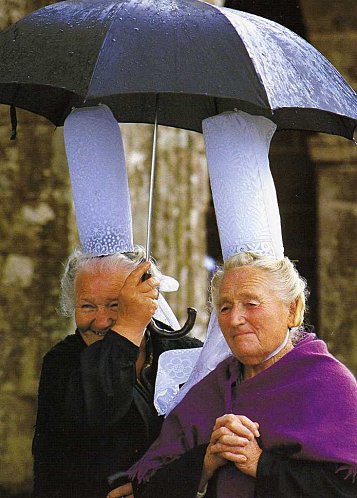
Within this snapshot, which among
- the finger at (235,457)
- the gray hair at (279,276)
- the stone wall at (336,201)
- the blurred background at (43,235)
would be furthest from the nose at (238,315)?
the stone wall at (336,201)

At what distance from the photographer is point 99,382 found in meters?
3.84

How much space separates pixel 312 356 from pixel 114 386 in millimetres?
574

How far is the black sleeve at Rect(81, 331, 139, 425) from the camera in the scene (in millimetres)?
3836

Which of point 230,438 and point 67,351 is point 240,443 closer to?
point 230,438

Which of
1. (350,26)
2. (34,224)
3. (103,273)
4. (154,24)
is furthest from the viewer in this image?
(350,26)

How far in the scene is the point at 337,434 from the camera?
3.53 m

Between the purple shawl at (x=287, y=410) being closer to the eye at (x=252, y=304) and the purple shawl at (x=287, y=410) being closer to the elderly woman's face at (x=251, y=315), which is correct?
the elderly woman's face at (x=251, y=315)

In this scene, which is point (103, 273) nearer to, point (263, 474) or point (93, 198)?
point (93, 198)

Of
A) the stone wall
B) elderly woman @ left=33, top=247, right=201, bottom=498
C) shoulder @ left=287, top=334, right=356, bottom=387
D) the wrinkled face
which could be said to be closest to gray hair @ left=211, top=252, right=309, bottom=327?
shoulder @ left=287, top=334, right=356, bottom=387

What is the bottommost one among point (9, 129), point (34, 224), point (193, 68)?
point (34, 224)

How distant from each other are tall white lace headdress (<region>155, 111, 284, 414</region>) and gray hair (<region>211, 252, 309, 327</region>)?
5cm

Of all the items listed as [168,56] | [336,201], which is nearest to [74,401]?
[168,56]

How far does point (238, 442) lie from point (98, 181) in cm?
103

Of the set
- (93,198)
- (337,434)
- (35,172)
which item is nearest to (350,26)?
(35,172)
